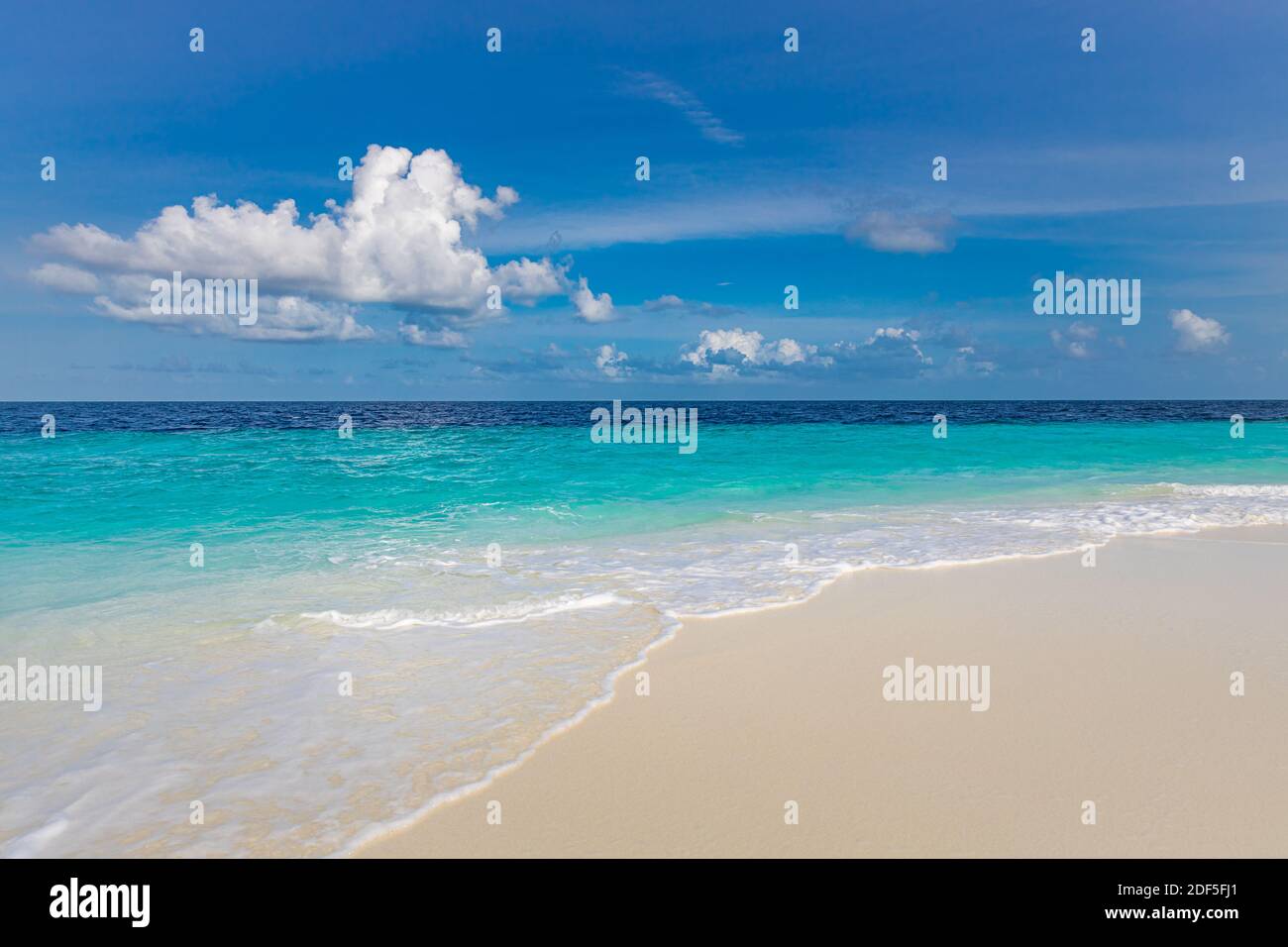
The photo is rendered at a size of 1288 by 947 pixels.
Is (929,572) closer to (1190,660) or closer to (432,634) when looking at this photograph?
(1190,660)

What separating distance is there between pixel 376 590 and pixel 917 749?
6.23 metres

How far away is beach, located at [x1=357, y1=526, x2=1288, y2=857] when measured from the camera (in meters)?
3.35

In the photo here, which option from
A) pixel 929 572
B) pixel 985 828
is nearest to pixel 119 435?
pixel 929 572

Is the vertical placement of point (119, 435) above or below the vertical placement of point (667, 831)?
above

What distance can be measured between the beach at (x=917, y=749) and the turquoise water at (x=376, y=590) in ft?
1.92

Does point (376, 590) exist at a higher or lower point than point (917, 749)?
higher

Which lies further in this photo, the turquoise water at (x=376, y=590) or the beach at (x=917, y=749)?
the turquoise water at (x=376, y=590)

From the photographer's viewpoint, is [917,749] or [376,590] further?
[376,590]

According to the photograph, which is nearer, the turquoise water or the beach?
the beach

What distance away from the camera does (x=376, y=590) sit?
8078 millimetres

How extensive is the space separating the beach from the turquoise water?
23.1 inches

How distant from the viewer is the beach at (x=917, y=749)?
3352 millimetres

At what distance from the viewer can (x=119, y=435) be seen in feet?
120
